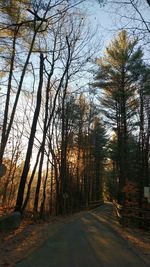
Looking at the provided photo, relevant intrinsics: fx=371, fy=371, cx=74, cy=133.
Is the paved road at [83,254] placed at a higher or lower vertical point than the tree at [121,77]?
lower

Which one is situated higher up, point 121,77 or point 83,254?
point 121,77

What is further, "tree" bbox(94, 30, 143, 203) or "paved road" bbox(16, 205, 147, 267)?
"tree" bbox(94, 30, 143, 203)

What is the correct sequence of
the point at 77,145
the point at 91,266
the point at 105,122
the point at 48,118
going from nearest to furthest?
the point at 91,266, the point at 48,118, the point at 105,122, the point at 77,145

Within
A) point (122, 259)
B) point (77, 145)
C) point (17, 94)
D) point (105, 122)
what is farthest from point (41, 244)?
point (77, 145)

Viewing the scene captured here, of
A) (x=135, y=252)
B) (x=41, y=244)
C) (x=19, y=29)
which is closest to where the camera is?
(x=135, y=252)

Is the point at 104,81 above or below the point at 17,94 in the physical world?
above

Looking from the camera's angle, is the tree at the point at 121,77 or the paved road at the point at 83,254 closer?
the paved road at the point at 83,254

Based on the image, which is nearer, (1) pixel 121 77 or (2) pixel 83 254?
(2) pixel 83 254

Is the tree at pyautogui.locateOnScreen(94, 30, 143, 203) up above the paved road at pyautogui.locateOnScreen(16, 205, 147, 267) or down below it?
A: above

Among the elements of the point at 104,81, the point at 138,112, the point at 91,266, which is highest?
the point at 104,81

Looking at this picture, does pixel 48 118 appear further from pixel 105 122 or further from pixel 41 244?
pixel 41 244

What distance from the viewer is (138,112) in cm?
2966

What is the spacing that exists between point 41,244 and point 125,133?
1827 cm

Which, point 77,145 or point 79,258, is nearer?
point 79,258
